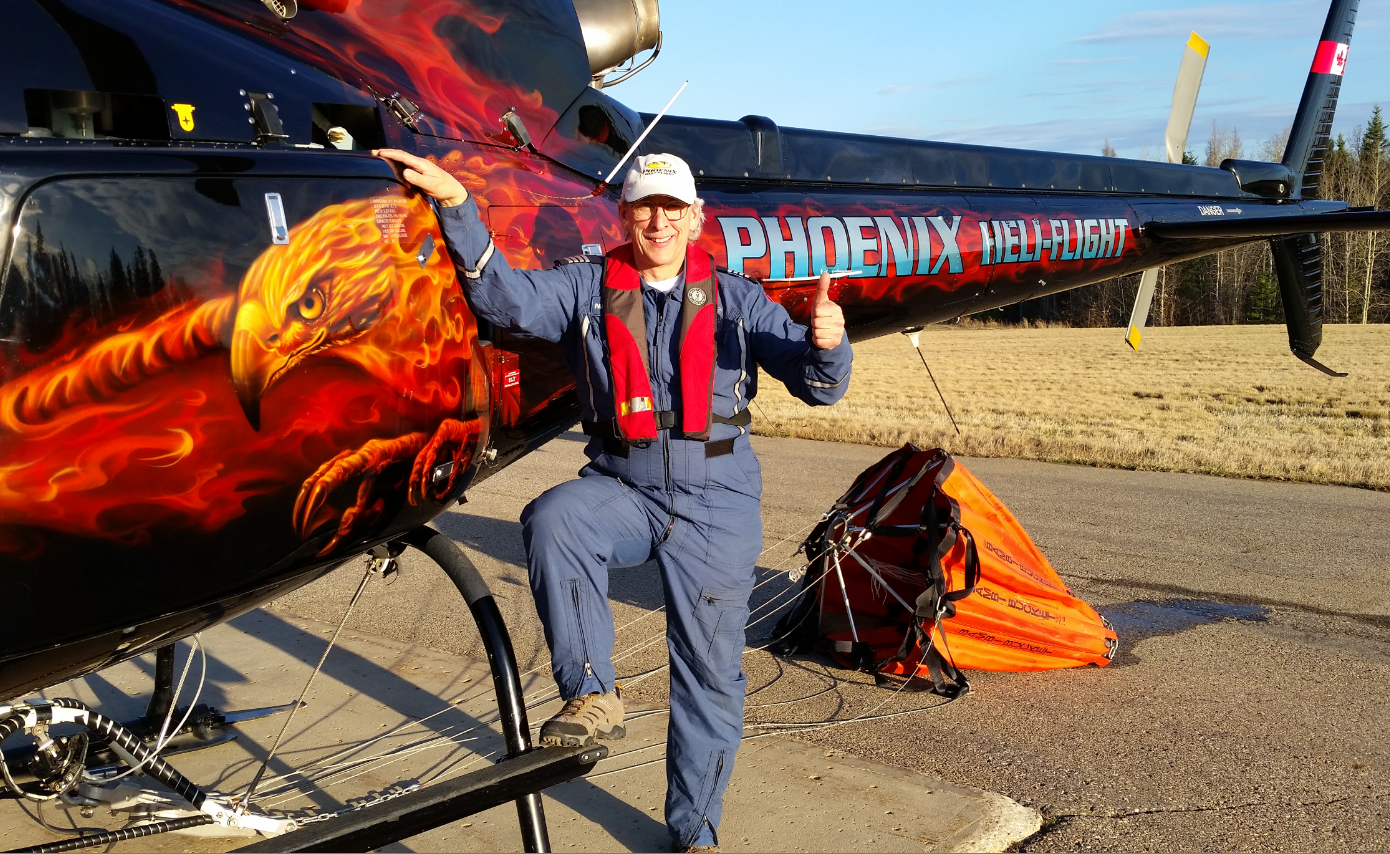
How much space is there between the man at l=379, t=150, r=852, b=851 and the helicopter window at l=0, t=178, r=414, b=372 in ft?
Result: 1.81

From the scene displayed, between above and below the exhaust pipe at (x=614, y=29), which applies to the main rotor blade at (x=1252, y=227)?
below

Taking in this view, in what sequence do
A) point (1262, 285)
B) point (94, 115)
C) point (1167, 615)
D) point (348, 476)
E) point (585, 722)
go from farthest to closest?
1. point (1262, 285)
2. point (1167, 615)
3. point (585, 722)
4. point (348, 476)
5. point (94, 115)

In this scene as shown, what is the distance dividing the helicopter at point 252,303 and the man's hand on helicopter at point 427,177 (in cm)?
4

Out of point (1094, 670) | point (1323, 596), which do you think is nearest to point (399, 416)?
point (1094, 670)

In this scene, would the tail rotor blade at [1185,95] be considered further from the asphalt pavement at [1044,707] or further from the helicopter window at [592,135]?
the helicopter window at [592,135]

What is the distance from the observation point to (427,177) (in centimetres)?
263

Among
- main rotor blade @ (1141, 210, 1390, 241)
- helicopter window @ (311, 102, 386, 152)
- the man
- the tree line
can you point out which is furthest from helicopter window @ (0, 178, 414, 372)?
the tree line

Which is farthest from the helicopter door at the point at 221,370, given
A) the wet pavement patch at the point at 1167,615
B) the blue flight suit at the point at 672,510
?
the wet pavement patch at the point at 1167,615

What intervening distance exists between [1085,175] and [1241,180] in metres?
1.84

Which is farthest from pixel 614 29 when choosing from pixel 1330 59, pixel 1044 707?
pixel 1330 59

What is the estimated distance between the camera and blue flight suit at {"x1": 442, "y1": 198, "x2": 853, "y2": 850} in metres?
2.83

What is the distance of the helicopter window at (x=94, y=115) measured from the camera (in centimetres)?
227

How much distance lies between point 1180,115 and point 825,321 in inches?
227

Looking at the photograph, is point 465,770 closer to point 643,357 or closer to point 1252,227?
point 643,357
